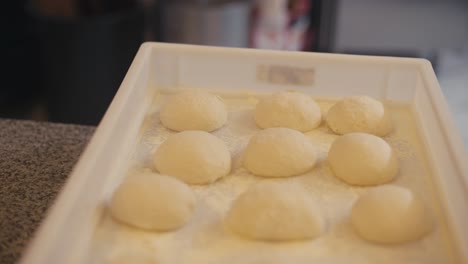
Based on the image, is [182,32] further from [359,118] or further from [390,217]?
[390,217]

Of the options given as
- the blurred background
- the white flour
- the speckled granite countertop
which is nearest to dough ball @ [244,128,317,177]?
the white flour

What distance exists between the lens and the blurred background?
6.55 feet

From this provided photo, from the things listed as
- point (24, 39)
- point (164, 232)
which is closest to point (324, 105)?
point (164, 232)

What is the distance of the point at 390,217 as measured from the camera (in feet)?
2.40

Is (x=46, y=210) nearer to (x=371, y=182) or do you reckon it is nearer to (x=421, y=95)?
(x=371, y=182)

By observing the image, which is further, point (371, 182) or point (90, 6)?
point (90, 6)

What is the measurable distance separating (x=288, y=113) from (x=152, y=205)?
31 cm

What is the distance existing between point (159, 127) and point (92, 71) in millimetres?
1110

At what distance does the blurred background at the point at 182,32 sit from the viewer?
2.00 m

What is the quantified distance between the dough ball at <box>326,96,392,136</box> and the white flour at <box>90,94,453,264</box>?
3.8 inches

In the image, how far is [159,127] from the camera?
98 centimetres

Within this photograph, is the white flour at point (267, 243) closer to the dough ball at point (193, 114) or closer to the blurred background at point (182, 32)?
the dough ball at point (193, 114)

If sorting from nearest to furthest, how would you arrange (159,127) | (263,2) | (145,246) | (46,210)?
(145,246) → (46,210) → (159,127) → (263,2)

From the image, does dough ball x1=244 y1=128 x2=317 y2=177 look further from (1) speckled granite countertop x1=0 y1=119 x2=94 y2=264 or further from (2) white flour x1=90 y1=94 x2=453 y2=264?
(1) speckled granite countertop x1=0 y1=119 x2=94 y2=264
